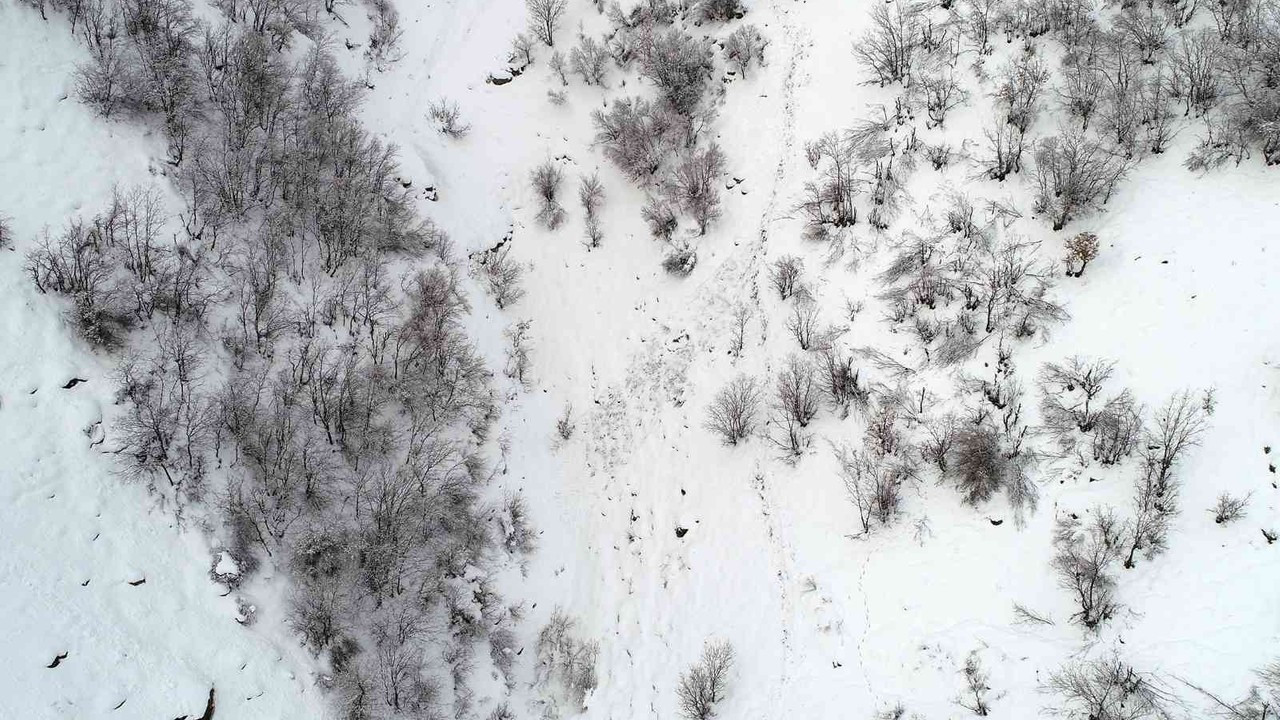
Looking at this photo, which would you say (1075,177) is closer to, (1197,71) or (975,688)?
(1197,71)

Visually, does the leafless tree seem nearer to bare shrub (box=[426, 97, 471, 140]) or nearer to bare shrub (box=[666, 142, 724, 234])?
bare shrub (box=[666, 142, 724, 234])

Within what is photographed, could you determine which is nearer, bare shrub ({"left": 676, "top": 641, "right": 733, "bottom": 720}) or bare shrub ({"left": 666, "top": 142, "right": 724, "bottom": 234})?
bare shrub ({"left": 676, "top": 641, "right": 733, "bottom": 720})

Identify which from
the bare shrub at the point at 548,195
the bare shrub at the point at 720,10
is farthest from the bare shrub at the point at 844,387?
the bare shrub at the point at 720,10

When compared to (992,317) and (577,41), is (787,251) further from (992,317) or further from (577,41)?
(577,41)

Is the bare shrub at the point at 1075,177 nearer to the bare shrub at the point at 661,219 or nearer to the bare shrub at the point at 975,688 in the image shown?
the bare shrub at the point at 661,219

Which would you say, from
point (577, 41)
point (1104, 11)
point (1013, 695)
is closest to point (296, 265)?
point (577, 41)

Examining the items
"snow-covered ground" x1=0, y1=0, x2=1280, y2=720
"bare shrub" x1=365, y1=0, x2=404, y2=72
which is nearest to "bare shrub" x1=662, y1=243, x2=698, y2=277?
"snow-covered ground" x1=0, y1=0, x2=1280, y2=720
